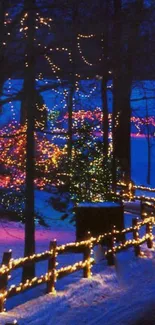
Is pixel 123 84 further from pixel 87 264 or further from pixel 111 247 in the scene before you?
pixel 87 264

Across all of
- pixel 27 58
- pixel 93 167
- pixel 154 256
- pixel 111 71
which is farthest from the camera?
pixel 111 71

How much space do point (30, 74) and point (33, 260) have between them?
14.9 ft

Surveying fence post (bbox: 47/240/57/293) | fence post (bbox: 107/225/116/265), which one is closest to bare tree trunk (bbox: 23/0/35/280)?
fence post (bbox: 47/240/57/293)

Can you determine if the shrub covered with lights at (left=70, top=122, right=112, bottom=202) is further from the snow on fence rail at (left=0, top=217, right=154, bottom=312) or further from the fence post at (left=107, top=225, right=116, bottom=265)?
the fence post at (left=107, top=225, right=116, bottom=265)

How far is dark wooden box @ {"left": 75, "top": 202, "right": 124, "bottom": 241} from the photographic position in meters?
19.6

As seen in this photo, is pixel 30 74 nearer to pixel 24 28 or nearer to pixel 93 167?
pixel 24 28

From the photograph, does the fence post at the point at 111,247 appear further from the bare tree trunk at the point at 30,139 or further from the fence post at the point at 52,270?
the fence post at the point at 52,270

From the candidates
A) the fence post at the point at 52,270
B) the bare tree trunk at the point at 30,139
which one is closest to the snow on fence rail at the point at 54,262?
the fence post at the point at 52,270

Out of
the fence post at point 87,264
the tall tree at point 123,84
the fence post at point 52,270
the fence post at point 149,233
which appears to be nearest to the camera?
the fence post at point 52,270

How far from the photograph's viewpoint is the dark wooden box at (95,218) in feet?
64.2

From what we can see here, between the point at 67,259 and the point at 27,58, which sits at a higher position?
the point at 27,58

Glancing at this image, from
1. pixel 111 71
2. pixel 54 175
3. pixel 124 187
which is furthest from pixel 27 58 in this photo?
pixel 124 187

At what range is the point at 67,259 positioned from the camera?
20.4 m

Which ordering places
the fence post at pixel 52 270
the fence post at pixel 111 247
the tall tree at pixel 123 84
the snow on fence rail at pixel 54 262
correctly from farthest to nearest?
the tall tree at pixel 123 84
the fence post at pixel 111 247
the fence post at pixel 52 270
the snow on fence rail at pixel 54 262
